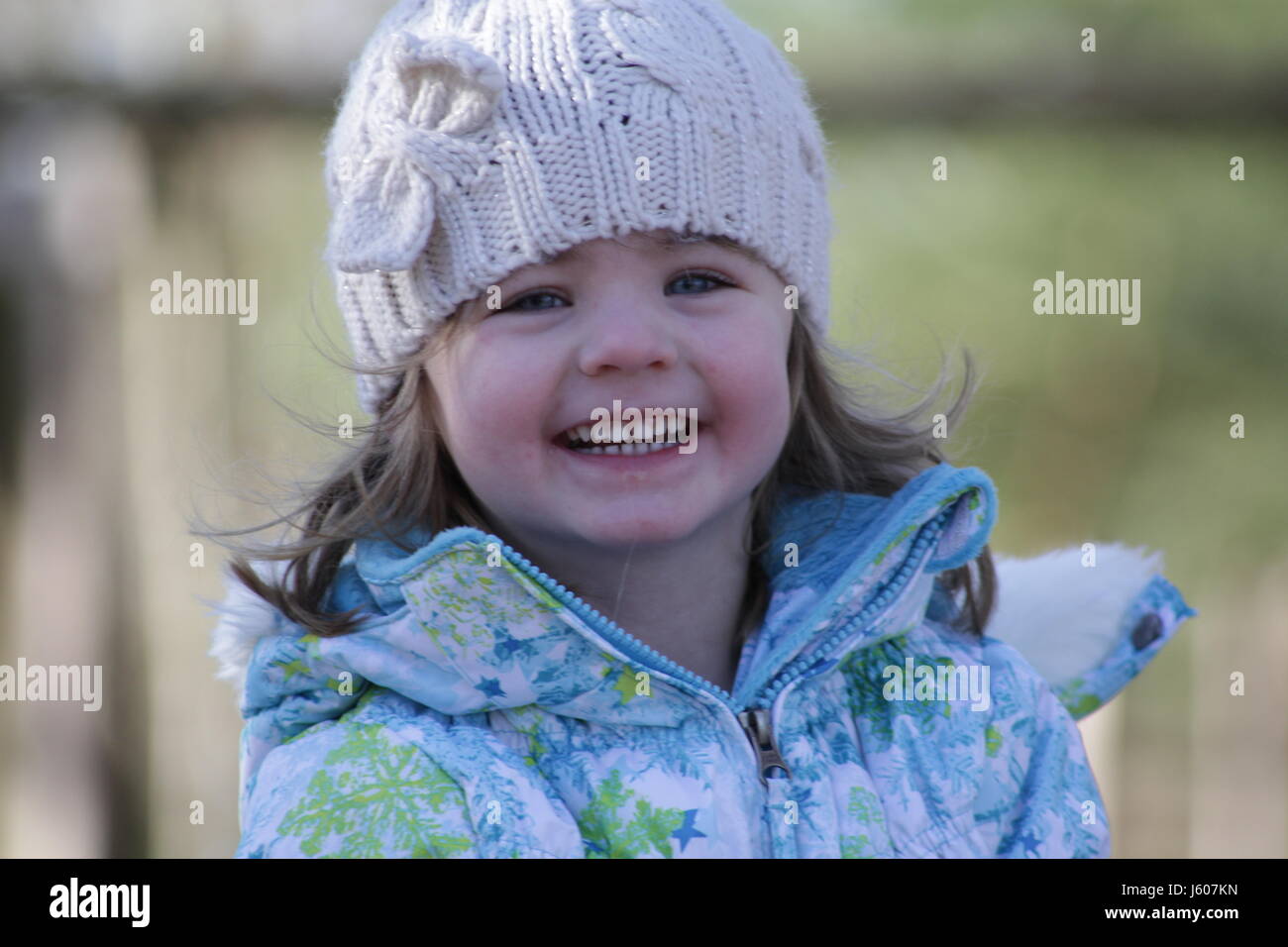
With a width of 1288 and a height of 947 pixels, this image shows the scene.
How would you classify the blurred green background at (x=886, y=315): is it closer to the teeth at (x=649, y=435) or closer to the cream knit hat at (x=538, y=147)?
the cream knit hat at (x=538, y=147)

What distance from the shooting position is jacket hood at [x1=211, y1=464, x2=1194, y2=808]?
1277 mm

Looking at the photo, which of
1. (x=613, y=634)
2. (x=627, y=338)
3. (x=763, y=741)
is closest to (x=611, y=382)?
(x=627, y=338)

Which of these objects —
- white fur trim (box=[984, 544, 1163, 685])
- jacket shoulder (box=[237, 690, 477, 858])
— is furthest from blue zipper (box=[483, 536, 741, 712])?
white fur trim (box=[984, 544, 1163, 685])

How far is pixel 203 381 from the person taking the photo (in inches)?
115

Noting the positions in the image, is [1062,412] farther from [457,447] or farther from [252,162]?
[457,447]

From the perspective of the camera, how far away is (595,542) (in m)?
1.33

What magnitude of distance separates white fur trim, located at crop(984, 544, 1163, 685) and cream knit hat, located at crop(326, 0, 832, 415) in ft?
2.36

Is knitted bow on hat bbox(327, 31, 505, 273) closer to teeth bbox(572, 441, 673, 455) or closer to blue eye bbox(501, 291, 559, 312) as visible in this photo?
blue eye bbox(501, 291, 559, 312)

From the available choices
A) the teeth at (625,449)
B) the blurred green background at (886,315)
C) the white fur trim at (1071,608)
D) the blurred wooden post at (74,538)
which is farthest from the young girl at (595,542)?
the blurred wooden post at (74,538)

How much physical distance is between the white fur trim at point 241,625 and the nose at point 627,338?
1.62 feet

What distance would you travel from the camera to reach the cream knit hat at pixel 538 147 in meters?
1.29

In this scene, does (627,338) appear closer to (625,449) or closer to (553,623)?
(625,449)
